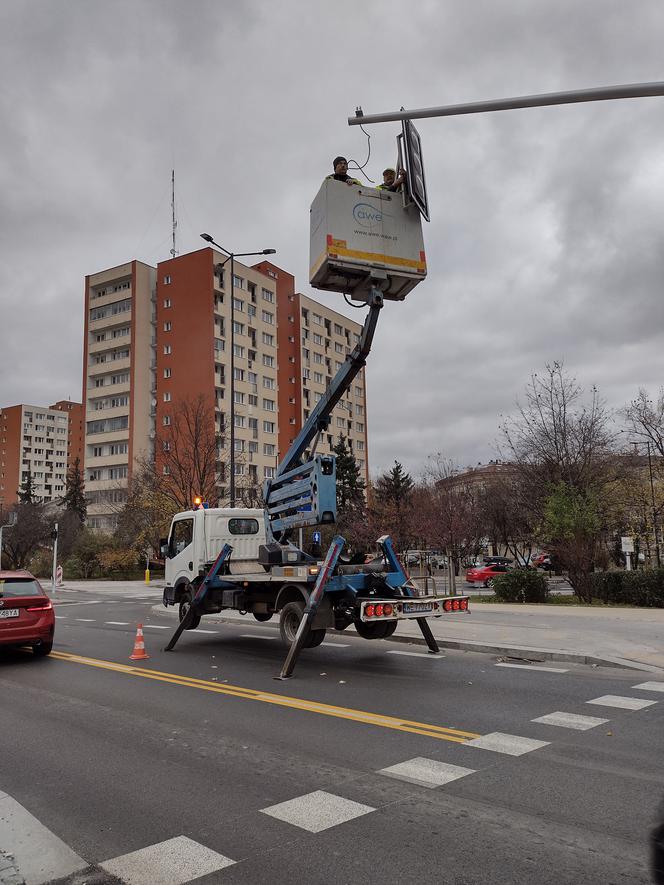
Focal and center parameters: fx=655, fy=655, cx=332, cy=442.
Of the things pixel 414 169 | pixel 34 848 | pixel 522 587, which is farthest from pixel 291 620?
pixel 522 587

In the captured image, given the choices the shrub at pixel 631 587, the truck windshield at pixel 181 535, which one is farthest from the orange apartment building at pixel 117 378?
the truck windshield at pixel 181 535

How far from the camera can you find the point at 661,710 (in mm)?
6953

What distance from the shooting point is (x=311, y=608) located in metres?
9.34

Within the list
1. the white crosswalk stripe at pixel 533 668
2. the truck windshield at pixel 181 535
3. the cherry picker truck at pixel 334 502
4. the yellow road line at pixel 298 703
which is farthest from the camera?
the truck windshield at pixel 181 535

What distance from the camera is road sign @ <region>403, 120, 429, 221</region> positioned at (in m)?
10.1

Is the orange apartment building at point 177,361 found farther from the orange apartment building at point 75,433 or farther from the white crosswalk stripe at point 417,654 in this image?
the orange apartment building at point 75,433

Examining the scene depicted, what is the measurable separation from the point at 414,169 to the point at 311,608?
273 inches

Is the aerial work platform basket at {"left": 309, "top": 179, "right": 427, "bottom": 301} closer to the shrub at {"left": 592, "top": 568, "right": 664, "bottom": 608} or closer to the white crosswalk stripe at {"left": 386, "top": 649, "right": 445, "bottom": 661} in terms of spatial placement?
the white crosswalk stripe at {"left": 386, "top": 649, "right": 445, "bottom": 661}

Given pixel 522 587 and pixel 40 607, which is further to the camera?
pixel 522 587

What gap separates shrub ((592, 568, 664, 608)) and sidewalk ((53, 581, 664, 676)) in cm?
161

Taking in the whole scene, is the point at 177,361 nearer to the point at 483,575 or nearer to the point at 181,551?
the point at 483,575

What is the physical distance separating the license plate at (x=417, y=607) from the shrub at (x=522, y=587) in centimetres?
1216

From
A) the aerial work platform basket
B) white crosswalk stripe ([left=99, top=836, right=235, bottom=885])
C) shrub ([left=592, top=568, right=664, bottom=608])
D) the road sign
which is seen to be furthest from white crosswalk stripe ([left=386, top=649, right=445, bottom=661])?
shrub ([left=592, top=568, right=664, bottom=608])

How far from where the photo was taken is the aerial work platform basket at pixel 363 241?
9977 millimetres
